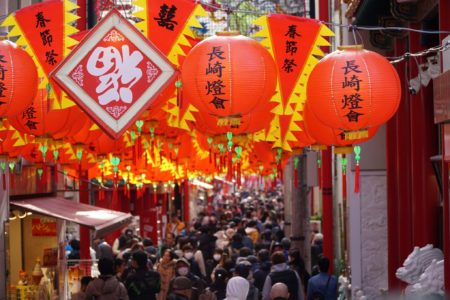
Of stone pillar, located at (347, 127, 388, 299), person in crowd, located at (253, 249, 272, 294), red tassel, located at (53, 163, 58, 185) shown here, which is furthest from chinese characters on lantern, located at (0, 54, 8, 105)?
red tassel, located at (53, 163, 58, 185)

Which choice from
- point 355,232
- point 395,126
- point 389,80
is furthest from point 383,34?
point 389,80

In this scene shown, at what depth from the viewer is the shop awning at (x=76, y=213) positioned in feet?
62.8

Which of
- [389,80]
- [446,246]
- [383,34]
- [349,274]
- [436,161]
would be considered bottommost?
[349,274]

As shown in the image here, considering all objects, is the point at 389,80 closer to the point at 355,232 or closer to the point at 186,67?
the point at 186,67

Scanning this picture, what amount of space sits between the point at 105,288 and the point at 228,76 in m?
4.82

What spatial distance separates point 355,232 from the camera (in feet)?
56.3

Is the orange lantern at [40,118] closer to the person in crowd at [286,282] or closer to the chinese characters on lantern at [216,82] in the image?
the chinese characters on lantern at [216,82]

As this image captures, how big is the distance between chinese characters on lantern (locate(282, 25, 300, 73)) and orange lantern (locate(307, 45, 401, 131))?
1.48m

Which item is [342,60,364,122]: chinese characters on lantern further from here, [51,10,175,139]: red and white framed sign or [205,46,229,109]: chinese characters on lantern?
[51,10,175,139]: red and white framed sign

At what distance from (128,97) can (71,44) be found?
4.05 ft

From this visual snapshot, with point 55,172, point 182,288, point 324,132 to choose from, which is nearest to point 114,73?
Answer: point 324,132

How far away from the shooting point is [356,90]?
9836 mm

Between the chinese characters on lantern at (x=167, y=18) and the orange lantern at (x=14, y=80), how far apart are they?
1.73 metres

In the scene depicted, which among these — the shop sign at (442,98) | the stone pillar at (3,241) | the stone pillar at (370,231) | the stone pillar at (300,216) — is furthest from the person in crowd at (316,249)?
the shop sign at (442,98)
